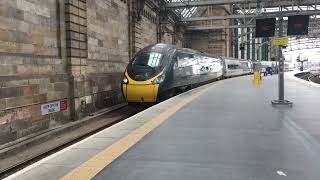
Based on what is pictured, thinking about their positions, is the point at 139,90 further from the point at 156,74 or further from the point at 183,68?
the point at 183,68

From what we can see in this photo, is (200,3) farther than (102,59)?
Yes

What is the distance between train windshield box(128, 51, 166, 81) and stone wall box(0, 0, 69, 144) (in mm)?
3066

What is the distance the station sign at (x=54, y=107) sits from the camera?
47.8 ft

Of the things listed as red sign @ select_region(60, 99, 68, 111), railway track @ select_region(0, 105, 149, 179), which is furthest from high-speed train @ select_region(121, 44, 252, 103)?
red sign @ select_region(60, 99, 68, 111)

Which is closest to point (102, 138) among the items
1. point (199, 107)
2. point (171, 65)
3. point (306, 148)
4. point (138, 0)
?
point (306, 148)

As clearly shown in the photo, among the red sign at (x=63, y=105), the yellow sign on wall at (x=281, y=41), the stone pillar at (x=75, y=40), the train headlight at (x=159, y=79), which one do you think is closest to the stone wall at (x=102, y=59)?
the stone pillar at (x=75, y=40)

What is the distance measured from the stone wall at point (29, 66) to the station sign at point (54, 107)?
14 centimetres

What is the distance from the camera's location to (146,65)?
1823 cm

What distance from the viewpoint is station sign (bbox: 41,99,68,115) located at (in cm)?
1458

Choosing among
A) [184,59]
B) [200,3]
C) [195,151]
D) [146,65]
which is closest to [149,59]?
[146,65]

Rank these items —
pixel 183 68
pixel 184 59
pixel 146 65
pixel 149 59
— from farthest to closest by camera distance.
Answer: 1. pixel 184 59
2. pixel 183 68
3. pixel 149 59
4. pixel 146 65

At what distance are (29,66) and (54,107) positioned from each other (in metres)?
2.07

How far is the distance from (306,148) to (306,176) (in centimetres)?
156

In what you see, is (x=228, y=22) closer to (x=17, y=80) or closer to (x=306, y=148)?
(x=17, y=80)
